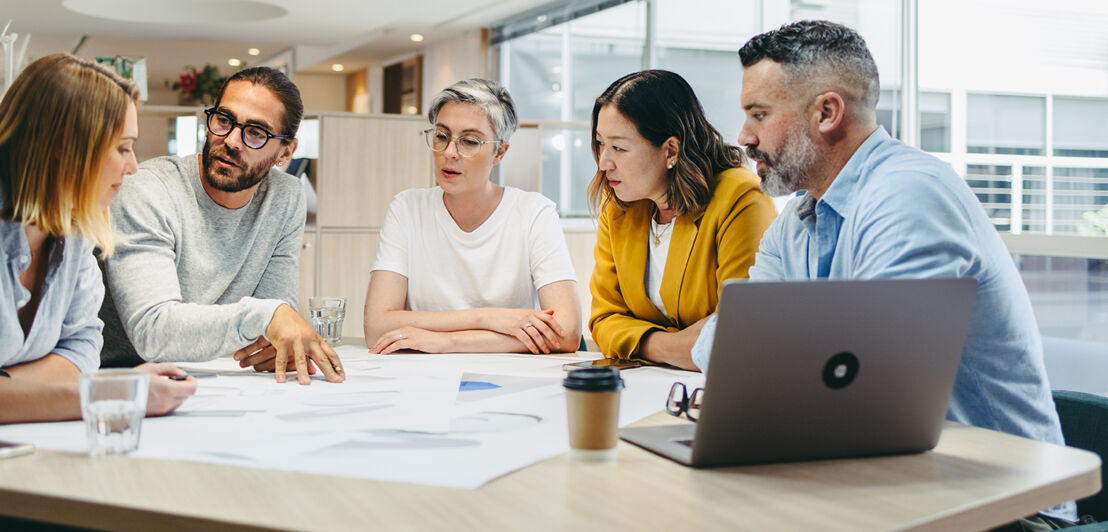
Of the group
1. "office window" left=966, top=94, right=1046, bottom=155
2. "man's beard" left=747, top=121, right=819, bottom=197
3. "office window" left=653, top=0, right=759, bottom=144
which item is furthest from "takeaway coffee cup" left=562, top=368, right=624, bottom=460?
"office window" left=653, top=0, right=759, bottom=144

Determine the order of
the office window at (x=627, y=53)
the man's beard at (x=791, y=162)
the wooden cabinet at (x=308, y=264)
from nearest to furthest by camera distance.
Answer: the man's beard at (x=791, y=162) < the office window at (x=627, y=53) < the wooden cabinet at (x=308, y=264)

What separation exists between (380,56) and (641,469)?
32.0 feet

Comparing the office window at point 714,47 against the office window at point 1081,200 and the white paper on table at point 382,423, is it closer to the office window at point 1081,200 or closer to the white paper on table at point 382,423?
the office window at point 1081,200

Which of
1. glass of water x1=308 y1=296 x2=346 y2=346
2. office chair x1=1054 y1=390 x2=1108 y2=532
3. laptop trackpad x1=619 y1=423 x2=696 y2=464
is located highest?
glass of water x1=308 y1=296 x2=346 y2=346

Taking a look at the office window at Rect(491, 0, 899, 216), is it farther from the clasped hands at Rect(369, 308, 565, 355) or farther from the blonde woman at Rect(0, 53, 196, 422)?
the blonde woman at Rect(0, 53, 196, 422)

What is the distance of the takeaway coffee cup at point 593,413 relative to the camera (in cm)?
103

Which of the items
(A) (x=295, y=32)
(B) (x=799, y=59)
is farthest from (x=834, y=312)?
(A) (x=295, y=32)

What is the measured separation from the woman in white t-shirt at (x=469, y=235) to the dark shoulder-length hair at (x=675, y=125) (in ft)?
1.42

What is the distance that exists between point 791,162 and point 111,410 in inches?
45.5

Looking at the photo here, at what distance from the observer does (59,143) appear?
4.24 feet

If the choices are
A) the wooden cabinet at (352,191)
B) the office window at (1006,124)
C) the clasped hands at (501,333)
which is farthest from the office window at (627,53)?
the clasped hands at (501,333)

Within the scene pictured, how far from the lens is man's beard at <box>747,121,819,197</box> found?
1.60m

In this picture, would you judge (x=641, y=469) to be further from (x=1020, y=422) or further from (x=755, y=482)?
(x=1020, y=422)

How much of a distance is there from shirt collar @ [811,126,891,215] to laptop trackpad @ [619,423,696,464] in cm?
50
